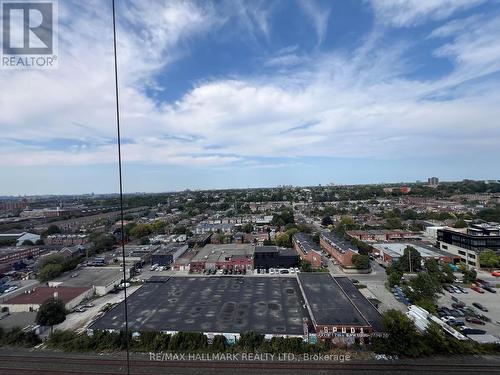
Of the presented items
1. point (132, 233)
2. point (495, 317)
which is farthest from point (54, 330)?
point (132, 233)

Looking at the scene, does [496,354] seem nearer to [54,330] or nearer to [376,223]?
[54,330]

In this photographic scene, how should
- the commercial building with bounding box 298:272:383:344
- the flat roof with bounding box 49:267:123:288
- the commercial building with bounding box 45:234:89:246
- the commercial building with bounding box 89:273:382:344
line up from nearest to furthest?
the commercial building with bounding box 298:272:383:344
the commercial building with bounding box 89:273:382:344
the flat roof with bounding box 49:267:123:288
the commercial building with bounding box 45:234:89:246

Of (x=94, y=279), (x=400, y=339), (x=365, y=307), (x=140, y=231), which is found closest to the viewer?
(x=400, y=339)

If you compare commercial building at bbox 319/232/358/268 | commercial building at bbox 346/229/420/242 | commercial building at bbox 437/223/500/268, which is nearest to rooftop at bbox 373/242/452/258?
commercial building at bbox 437/223/500/268

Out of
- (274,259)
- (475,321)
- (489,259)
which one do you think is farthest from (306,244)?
(475,321)

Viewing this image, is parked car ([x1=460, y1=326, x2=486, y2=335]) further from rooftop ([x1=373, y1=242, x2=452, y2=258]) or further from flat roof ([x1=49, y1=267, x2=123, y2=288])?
flat roof ([x1=49, y1=267, x2=123, y2=288])

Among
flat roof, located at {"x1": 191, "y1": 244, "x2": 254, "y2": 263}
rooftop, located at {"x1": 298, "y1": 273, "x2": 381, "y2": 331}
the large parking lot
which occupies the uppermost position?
rooftop, located at {"x1": 298, "y1": 273, "x2": 381, "y2": 331}

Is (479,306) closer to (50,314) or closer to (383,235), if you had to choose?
(383,235)
